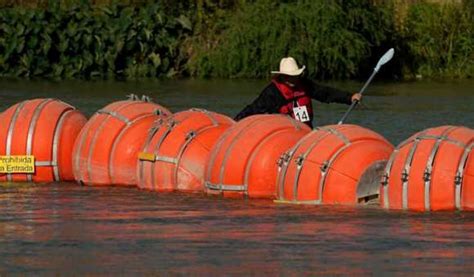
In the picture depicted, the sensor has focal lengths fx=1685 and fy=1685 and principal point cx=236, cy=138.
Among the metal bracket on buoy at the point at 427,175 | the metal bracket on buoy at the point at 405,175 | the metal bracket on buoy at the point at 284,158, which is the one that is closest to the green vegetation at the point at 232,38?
the metal bracket on buoy at the point at 284,158

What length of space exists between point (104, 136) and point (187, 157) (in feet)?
4.00

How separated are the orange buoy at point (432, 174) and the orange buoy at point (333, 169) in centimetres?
48

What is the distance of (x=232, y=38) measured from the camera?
37938 mm

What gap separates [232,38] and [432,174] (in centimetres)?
2283

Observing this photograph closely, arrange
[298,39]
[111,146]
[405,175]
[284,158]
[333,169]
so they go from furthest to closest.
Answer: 1. [298,39]
2. [111,146]
3. [284,158]
4. [333,169]
5. [405,175]

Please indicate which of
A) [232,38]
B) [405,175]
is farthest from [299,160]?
[232,38]

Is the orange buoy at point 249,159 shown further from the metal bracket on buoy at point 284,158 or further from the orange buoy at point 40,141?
the orange buoy at point 40,141

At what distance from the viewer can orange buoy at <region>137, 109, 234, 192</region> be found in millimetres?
17750

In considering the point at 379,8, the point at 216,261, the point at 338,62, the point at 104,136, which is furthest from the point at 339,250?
the point at 379,8

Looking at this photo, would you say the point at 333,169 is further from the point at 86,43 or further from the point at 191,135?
the point at 86,43

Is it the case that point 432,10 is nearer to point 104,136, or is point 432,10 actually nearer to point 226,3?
point 226,3

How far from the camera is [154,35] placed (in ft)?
127

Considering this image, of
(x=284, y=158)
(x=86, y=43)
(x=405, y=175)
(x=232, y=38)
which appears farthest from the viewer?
(x=86, y=43)

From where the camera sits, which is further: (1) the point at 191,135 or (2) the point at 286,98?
(2) the point at 286,98
